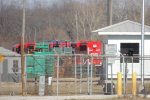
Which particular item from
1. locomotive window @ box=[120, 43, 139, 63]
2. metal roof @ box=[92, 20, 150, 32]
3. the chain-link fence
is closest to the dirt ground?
the chain-link fence

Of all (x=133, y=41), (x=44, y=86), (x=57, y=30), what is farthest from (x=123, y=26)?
(x=57, y=30)

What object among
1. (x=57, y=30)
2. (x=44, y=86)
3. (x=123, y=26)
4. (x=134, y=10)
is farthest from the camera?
(x=57, y=30)

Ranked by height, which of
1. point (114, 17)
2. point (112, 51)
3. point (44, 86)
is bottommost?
point (44, 86)

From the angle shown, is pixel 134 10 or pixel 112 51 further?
pixel 134 10

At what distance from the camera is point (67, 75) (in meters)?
31.8

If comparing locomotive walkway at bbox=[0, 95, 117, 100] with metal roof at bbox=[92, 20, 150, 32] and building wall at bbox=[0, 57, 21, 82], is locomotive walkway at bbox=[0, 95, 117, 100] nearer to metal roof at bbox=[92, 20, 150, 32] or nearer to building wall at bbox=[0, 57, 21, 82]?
building wall at bbox=[0, 57, 21, 82]

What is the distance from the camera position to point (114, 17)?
86.1 m

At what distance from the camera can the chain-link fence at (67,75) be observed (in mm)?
24828

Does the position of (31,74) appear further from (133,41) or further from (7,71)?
(133,41)

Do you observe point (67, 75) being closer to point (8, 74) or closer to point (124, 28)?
point (8, 74)

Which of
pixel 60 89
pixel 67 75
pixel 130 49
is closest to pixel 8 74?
pixel 67 75

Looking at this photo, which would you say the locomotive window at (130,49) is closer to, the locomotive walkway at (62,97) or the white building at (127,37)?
the white building at (127,37)

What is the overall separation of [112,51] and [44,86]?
4598 millimetres

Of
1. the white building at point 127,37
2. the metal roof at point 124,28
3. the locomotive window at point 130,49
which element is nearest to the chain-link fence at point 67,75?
the locomotive window at point 130,49
